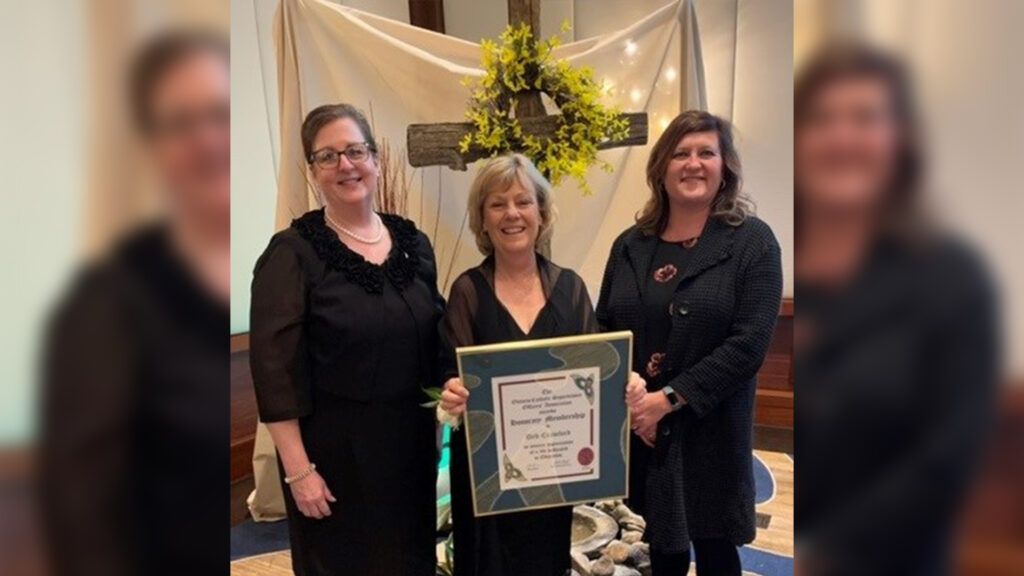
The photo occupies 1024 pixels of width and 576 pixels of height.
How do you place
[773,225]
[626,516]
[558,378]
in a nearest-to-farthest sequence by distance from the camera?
[558,378] → [626,516] → [773,225]

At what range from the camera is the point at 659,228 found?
1.65m

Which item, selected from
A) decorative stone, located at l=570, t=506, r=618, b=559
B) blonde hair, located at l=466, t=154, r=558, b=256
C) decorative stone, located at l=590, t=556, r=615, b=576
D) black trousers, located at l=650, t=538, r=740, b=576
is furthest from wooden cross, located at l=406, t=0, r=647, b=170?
decorative stone, located at l=590, t=556, r=615, b=576

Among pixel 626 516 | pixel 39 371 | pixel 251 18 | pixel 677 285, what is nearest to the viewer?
pixel 39 371

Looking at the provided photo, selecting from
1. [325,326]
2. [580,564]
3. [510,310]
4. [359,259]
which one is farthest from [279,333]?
[580,564]

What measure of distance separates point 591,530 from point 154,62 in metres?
2.68

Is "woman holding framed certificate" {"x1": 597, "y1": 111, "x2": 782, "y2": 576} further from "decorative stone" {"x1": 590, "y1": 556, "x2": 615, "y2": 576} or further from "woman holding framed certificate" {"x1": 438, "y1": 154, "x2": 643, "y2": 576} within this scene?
"decorative stone" {"x1": 590, "y1": 556, "x2": 615, "y2": 576}

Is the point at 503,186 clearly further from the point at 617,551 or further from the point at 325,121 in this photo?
the point at 617,551

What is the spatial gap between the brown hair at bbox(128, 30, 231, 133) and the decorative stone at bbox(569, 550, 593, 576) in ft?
7.58

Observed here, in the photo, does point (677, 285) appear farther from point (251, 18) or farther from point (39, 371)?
point (251, 18)

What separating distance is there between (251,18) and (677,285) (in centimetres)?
174

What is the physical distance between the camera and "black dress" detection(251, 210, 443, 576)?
4.45 feet

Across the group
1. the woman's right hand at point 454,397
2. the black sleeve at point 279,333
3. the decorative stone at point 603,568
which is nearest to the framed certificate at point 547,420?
the woman's right hand at point 454,397

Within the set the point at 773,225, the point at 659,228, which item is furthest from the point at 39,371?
the point at 773,225

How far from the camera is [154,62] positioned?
26cm
